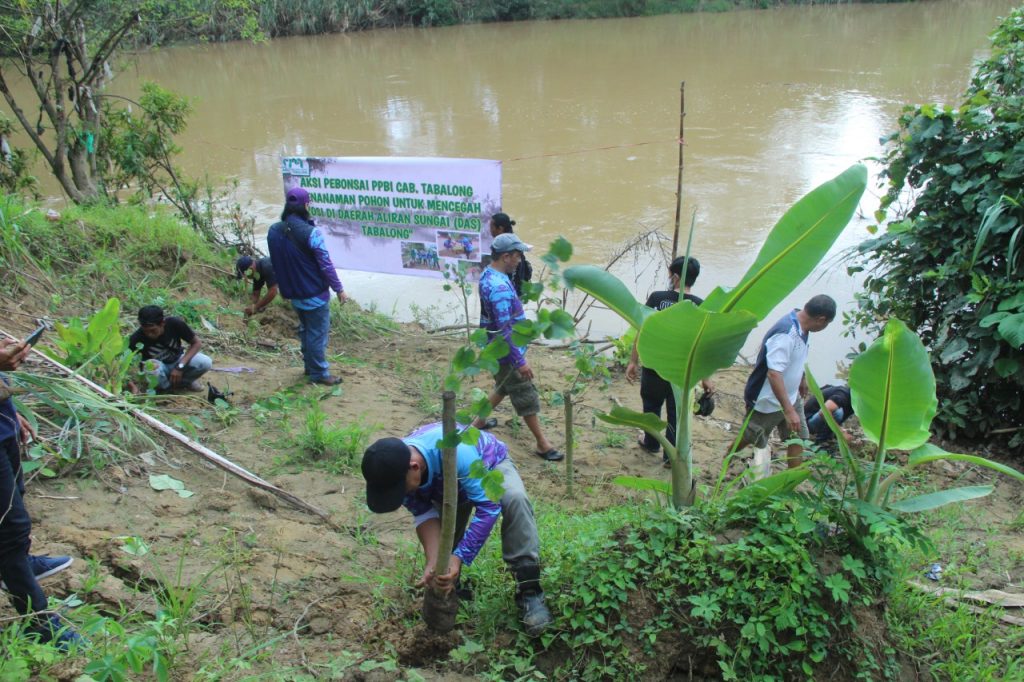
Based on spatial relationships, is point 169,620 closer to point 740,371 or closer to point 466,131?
point 740,371

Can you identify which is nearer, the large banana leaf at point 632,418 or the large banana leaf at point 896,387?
the large banana leaf at point 896,387

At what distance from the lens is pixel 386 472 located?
239 cm

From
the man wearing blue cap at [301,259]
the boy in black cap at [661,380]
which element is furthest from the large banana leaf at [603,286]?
the man wearing blue cap at [301,259]

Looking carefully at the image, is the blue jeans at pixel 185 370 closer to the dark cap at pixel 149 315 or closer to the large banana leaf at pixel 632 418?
the dark cap at pixel 149 315

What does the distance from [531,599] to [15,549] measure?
1.83m

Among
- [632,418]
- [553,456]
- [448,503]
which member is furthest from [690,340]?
[553,456]

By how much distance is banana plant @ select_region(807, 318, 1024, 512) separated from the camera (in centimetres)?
248

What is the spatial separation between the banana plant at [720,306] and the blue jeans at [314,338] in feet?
9.95

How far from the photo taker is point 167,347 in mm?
4934

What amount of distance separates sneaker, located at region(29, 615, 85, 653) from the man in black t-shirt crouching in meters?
2.43

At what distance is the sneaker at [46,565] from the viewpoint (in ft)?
9.17

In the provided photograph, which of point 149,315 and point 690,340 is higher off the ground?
point 690,340

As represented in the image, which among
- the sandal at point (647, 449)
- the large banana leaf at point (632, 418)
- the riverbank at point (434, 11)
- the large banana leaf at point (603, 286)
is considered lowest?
the sandal at point (647, 449)

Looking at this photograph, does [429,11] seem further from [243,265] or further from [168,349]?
[168,349]
